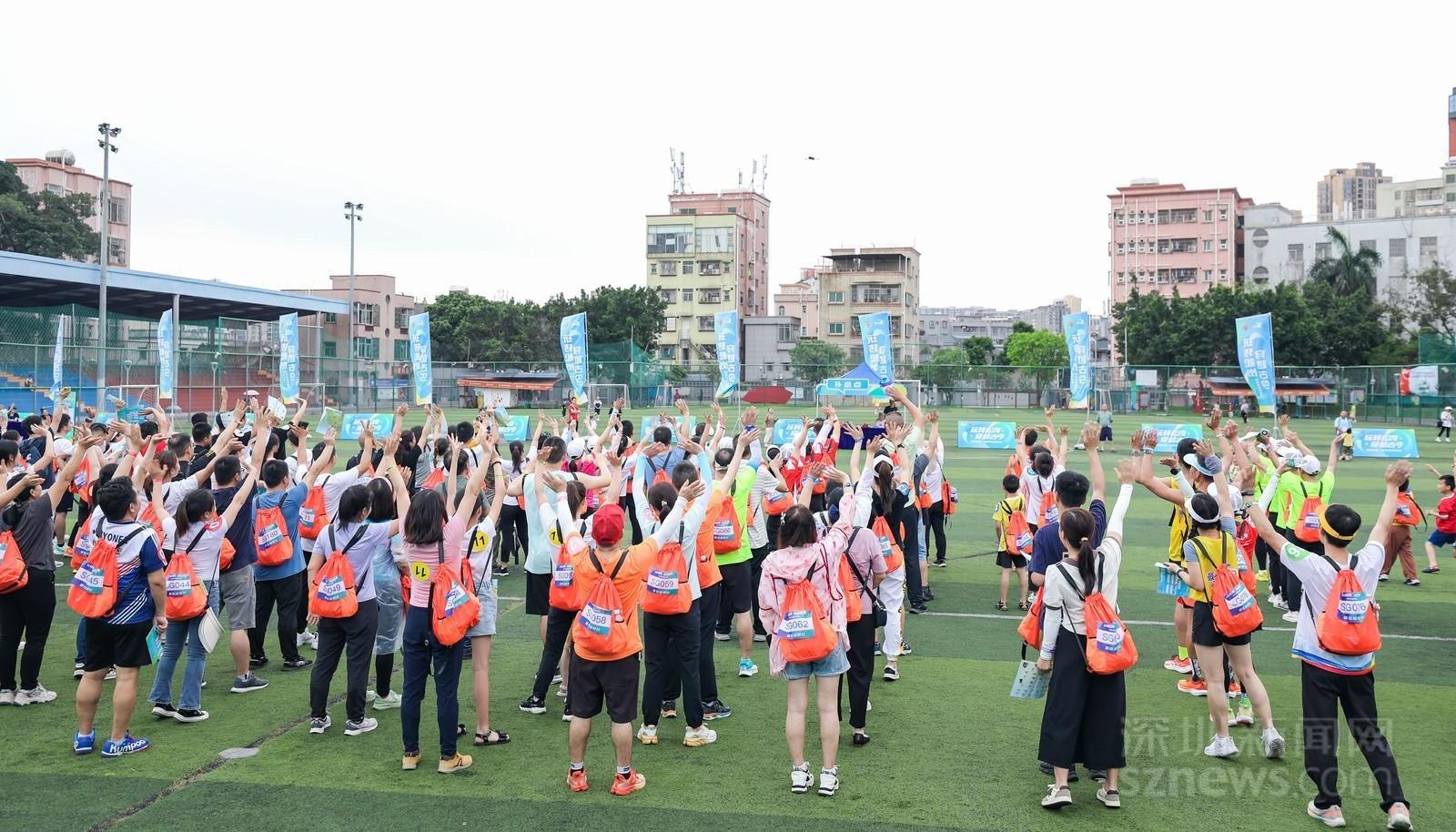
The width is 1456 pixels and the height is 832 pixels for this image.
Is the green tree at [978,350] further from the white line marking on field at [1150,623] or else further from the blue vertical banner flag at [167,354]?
the white line marking on field at [1150,623]

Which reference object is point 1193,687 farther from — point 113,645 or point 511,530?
point 511,530

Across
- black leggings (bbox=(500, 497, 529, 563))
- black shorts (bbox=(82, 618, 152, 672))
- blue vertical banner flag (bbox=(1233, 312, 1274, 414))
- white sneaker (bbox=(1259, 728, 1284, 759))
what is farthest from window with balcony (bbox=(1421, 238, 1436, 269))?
black shorts (bbox=(82, 618, 152, 672))

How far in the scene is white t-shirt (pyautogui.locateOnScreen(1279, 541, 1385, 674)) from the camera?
5191 mm

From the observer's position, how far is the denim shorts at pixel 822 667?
5488 mm

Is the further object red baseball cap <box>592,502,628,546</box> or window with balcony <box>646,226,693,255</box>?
window with balcony <box>646,226,693,255</box>

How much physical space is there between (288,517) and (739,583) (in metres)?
3.68

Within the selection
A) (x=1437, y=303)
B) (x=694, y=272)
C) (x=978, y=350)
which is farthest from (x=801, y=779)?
(x=694, y=272)

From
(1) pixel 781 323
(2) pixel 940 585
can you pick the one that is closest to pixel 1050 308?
(1) pixel 781 323

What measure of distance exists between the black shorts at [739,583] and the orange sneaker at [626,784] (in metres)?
2.28

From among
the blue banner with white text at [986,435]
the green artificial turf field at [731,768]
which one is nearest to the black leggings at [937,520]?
the green artificial turf field at [731,768]

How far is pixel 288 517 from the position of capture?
790 cm

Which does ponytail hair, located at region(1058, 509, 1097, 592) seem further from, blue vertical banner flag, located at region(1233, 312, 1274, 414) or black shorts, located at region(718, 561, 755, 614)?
blue vertical banner flag, located at region(1233, 312, 1274, 414)

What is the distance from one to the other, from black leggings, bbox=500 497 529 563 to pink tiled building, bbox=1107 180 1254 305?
8085 cm

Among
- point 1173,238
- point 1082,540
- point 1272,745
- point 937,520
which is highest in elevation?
point 1173,238
